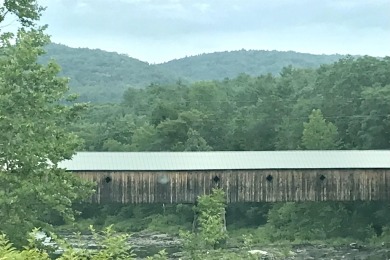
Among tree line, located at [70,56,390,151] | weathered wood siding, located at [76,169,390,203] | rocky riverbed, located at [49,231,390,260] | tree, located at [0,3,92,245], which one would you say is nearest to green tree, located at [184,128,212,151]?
tree line, located at [70,56,390,151]

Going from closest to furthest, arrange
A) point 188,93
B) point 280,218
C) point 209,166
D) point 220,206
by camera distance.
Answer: point 220,206 → point 209,166 → point 280,218 → point 188,93

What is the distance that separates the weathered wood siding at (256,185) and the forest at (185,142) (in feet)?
4.02

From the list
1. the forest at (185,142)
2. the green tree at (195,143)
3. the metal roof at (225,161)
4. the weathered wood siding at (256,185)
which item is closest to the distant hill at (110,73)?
the forest at (185,142)

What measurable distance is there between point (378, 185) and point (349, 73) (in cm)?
1923

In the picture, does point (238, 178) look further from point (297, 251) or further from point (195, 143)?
point (195, 143)

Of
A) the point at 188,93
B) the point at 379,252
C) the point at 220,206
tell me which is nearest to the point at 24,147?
the point at 220,206

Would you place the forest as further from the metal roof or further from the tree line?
the metal roof

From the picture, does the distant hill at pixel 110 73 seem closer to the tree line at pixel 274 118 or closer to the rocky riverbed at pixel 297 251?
the tree line at pixel 274 118

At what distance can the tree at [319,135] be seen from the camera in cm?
4350

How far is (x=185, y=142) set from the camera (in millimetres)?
50469

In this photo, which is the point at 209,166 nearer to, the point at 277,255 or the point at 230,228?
the point at 277,255

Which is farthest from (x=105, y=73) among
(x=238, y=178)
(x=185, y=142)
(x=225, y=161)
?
(x=238, y=178)

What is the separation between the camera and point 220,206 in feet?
87.1

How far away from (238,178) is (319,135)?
15.3 m
